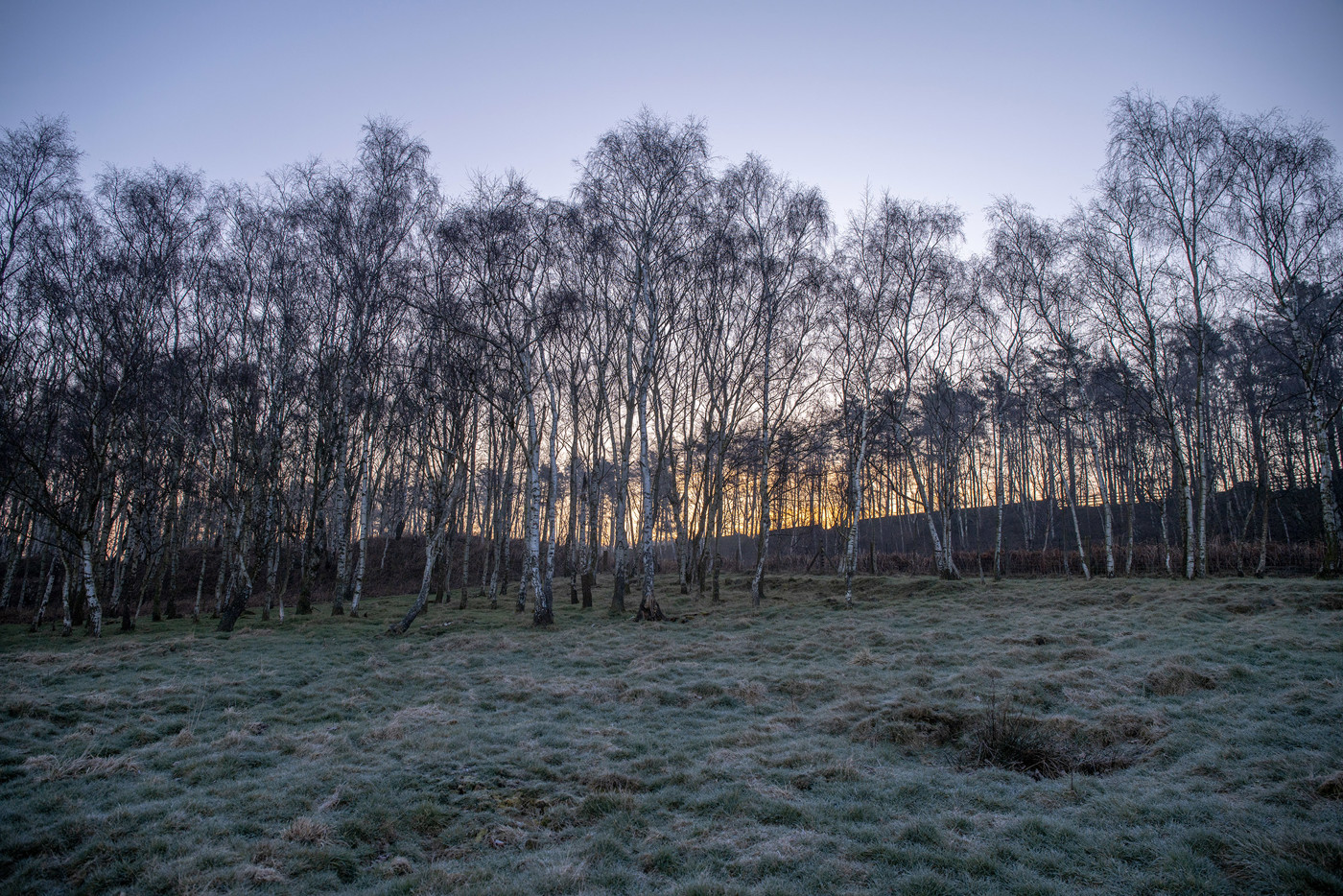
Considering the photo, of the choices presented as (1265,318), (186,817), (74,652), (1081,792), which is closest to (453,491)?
(74,652)

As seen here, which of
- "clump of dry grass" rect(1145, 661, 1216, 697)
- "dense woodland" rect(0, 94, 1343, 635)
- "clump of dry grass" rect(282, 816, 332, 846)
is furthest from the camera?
"dense woodland" rect(0, 94, 1343, 635)

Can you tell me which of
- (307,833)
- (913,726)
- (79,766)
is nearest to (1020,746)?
(913,726)

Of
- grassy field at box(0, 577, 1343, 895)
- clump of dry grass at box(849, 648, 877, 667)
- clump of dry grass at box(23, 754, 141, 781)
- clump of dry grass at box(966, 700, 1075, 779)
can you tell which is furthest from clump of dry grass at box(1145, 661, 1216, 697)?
clump of dry grass at box(23, 754, 141, 781)

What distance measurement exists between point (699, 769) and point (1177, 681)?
6.73 metres

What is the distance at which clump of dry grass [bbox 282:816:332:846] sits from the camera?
4.28 meters

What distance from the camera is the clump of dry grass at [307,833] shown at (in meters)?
4.28

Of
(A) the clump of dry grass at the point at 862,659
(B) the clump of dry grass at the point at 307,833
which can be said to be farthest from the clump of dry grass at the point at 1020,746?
(B) the clump of dry grass at the point at 307,833

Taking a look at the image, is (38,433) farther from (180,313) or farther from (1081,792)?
(1081,792)

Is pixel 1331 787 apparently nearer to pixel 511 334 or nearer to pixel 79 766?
pixel 79 766

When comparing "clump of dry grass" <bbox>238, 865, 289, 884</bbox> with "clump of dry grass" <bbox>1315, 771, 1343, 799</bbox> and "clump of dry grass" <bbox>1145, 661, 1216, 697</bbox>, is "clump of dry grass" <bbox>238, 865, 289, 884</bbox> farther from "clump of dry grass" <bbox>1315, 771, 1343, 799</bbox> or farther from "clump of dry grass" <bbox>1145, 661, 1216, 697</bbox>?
"clump of dry grass" <bbox>1145, 661, 1216, 697</bbox>

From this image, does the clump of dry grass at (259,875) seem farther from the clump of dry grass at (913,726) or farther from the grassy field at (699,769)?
the clump of dry grass at (913,726)

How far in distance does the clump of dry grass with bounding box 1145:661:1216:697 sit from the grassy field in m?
0.03

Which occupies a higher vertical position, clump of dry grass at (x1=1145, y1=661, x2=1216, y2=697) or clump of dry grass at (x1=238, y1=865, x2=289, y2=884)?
clump of dry grass at (x1=1145, y1=661, x2=1216, y2=697)

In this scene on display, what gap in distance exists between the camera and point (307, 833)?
4.31 meters
